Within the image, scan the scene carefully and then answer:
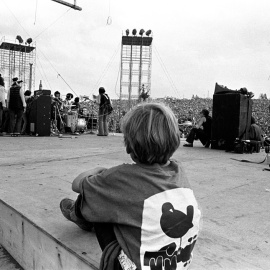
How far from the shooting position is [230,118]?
7684 mm

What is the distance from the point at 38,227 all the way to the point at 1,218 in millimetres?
687

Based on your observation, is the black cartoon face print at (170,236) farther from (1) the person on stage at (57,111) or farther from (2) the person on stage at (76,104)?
(2) the person on stage at (76,104)

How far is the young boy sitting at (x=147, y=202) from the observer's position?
1.39 metres

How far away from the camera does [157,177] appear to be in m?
1.44

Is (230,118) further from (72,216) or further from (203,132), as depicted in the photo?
(72,216)

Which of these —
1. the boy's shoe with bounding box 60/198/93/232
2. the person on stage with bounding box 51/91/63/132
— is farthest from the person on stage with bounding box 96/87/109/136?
the boy's shoe with bounding box 60/198/93/232

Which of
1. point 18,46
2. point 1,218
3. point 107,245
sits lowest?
point 1,218

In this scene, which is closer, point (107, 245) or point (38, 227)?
point (107, 245)

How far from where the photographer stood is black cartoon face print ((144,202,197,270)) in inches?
54.4

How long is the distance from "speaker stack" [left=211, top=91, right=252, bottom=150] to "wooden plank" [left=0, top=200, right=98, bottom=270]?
6092 millimetres

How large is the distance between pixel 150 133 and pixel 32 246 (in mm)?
1256

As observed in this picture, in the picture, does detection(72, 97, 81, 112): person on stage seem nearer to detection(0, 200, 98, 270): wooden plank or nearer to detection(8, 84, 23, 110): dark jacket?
detection(8, 84, 23, 110): dark jacket

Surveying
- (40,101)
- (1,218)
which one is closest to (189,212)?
(1,218)

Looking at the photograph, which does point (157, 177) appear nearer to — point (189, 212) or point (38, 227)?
point (189, 212)
